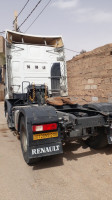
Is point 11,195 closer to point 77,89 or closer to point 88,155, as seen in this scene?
point 88,155

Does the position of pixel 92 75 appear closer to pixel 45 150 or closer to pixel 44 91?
pixel 44 91

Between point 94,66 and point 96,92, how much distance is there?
1205 millimetres

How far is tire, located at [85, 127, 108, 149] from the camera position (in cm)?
436

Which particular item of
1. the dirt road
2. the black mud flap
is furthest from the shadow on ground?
the black mud flap

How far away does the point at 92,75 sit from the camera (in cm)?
822

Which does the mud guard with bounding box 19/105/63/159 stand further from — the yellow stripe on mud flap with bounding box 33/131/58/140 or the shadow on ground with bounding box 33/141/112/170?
the shadow on ground with bounding box 33/141/112/170

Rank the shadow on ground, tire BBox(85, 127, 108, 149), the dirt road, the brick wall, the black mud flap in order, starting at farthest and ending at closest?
the brick wall → tire BBox(85, 127, 108, 149) → the shadow on ground → the black mud flap → the dirt road

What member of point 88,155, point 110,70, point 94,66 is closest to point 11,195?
point 88,155

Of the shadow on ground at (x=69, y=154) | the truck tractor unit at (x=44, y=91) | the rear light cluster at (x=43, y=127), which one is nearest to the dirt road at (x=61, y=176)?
the shadow on ground at (x=69, y=154)

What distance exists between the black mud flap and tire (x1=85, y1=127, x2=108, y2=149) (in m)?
1.31

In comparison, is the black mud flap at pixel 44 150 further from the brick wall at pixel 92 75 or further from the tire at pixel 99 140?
the brick wall at pixel 92 75

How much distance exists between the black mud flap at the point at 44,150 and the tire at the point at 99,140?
131 centimetres

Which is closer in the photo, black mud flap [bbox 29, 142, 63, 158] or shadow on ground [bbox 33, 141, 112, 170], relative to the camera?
black mud flap [bbox 29, 142, 63, 158]

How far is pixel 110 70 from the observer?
7.19 meters
